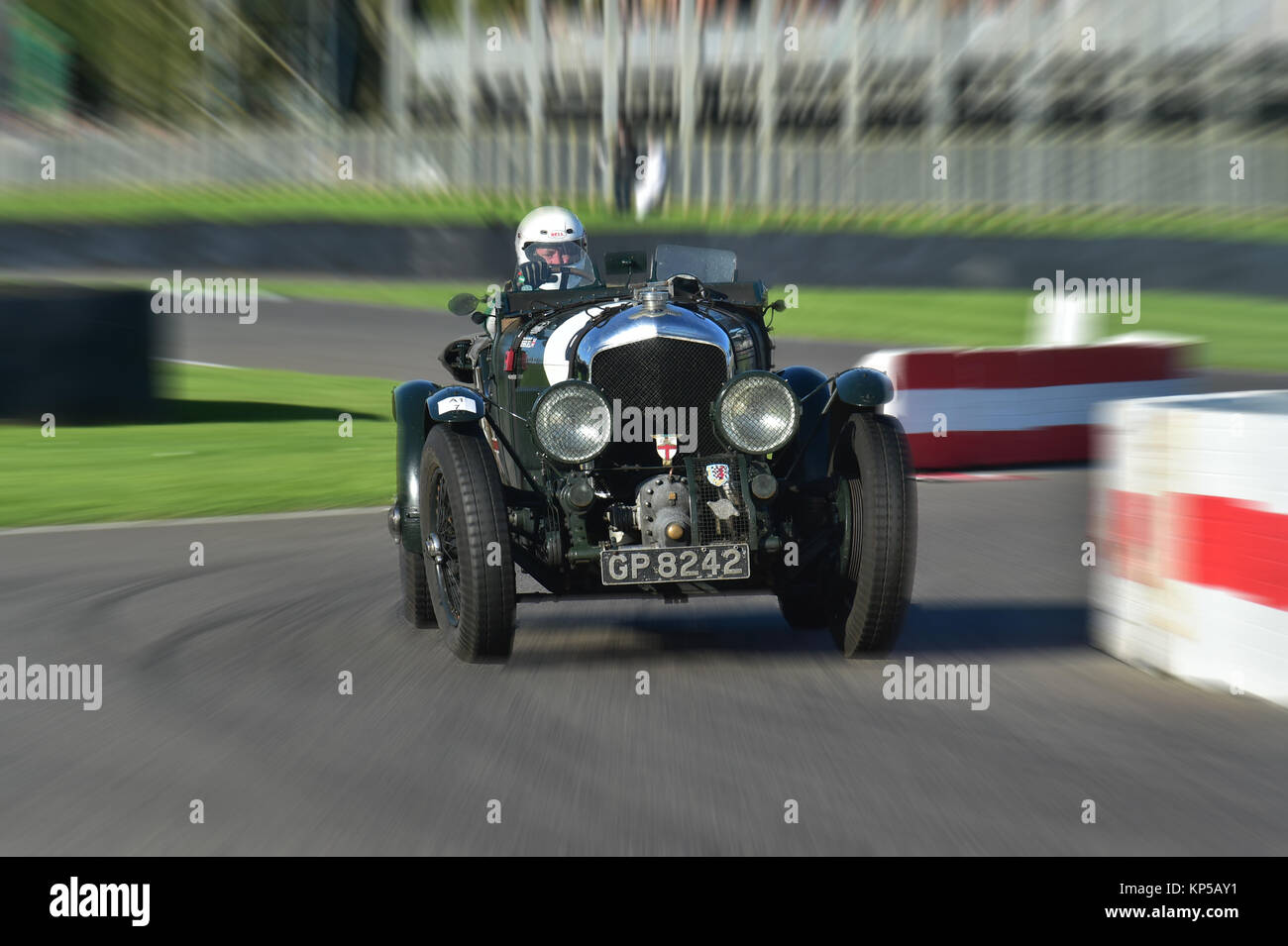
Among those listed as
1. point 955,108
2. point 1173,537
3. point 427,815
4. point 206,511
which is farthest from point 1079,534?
point 955,108

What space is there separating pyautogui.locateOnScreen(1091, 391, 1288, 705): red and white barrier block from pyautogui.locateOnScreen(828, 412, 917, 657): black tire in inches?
35.1

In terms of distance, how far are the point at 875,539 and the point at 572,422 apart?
1237mm

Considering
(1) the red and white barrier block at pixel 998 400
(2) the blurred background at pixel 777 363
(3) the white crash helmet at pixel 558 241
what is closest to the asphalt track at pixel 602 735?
(2) the blurred background at pixel 777 363

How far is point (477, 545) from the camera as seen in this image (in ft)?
22.4

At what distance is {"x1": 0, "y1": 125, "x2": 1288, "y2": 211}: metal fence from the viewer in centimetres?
3247

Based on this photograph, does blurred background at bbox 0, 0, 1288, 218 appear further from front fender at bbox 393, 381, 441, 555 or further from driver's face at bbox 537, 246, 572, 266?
front fender at bbox 393, 381, 441, 555

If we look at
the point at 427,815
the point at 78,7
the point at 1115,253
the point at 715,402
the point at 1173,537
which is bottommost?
the point at 427,815

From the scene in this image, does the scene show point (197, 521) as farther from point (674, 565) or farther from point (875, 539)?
point (875, 539)

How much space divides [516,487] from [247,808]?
290 cm

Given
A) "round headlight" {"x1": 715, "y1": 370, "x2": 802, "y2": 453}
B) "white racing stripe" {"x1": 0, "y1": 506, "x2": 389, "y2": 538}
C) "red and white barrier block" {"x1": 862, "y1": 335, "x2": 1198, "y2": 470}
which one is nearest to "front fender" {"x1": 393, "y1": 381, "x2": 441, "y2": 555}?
"round headlight" {"x1": 715, "y1": 370, "x2": 802, "y2": 453}

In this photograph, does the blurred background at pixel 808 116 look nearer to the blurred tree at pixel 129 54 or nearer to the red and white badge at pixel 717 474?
the blurred tree at pixel 129 54

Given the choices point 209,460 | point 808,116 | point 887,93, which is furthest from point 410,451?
point 808,116

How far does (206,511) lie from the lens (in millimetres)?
12352

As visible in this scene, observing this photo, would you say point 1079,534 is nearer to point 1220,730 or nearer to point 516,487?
point 516,487
